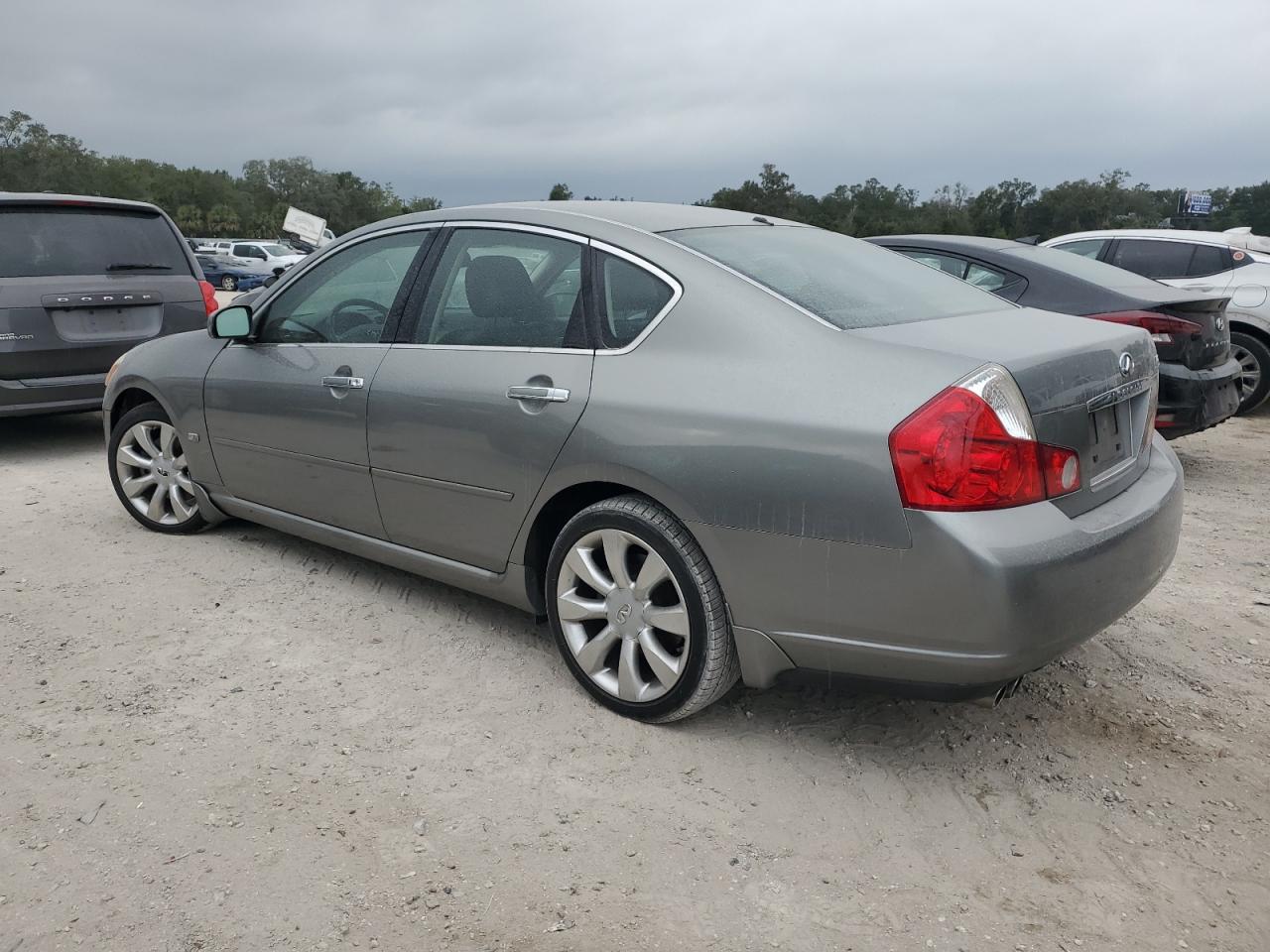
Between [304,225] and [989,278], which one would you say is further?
[304,225]

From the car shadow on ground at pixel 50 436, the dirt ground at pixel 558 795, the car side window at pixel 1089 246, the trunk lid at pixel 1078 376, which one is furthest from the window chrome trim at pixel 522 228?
the car side window at pixel 1089 246

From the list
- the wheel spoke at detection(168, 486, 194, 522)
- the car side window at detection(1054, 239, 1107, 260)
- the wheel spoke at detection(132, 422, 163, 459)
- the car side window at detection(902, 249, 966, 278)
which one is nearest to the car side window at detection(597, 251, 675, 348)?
the wheel spoke at detection(168, 486, 194, 522)

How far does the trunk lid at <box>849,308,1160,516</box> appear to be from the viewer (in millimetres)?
2596

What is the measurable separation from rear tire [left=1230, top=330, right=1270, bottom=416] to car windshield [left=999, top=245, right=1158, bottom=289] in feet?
8.60

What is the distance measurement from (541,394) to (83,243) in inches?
206

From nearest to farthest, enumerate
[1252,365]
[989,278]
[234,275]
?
[989,278], [1252,365], [234,275]

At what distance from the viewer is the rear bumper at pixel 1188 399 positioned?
5863 mm

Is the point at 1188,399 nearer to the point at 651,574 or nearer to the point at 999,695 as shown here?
the point at 999,695

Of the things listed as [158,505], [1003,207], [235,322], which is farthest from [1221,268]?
[1003,207]

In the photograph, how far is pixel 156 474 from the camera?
502 cm

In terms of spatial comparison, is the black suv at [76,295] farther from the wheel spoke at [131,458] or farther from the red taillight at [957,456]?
the red taillight at [957,456]

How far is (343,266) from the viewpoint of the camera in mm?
4125

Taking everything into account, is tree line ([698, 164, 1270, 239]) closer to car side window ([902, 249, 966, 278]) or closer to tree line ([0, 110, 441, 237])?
tree line ([0, 110, 441, 237])

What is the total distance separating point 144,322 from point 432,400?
4551 millimetres
